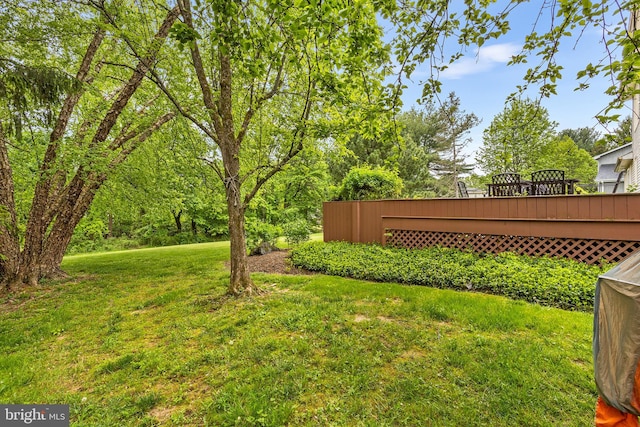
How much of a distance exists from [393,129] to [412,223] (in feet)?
13.6

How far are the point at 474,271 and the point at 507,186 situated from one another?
10.4 ft

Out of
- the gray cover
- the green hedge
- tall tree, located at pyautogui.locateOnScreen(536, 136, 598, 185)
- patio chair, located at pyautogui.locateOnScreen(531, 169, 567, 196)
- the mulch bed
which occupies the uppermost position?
tall tree, located at pyautogui.locateOnScreen(536, 136, 598, 185)

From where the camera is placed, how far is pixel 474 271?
452 centimetres

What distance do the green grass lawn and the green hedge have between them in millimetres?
414

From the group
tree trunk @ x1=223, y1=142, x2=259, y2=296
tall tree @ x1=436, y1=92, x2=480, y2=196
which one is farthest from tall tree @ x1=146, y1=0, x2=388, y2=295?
tall tree @ x1=436, y1=92, x2=480, y2=196

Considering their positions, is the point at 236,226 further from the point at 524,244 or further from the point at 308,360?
the point at 524,244

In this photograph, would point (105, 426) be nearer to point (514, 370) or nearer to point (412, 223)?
point (514, 370)

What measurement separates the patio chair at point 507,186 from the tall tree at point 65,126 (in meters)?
7.03

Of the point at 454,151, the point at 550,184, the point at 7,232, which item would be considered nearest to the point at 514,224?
the point at 550,184

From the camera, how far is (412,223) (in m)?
6.53

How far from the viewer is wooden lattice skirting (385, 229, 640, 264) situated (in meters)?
4.33

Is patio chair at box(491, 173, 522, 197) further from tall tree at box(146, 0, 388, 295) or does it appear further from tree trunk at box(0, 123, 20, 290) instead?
tree trunk at box(0, 123, 20, 290)

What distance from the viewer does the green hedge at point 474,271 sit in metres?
3.61

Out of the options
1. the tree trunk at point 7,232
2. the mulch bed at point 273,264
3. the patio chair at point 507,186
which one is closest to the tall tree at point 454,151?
the patio chair at point 507,186
